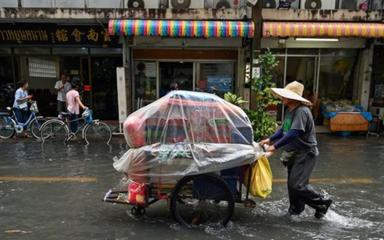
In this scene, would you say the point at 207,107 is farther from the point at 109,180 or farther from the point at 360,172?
the point at 360,172

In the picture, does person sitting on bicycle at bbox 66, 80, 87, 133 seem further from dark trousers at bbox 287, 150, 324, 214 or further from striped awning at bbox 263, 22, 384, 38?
dark trousers at bbox 287, 150, 324, 214

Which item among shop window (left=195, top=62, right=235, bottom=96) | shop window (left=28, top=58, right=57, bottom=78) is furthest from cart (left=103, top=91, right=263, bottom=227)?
shop window (left=28, top=58, right=57, bottom=78)

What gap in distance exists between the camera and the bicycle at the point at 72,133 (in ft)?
36.9

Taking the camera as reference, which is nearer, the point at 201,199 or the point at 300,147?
the point at 201,199

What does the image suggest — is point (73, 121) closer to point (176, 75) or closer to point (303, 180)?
point (176, 75)

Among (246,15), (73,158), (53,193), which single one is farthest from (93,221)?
(246,15)

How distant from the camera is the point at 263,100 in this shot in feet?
34.2

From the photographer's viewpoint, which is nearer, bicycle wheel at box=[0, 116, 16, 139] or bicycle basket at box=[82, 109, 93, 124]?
bicycle basket at box=[82, 109, 93, 124]

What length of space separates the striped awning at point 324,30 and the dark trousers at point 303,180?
7.33m

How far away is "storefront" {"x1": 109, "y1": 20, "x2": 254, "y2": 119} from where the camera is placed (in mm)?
13578

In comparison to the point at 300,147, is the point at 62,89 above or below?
below

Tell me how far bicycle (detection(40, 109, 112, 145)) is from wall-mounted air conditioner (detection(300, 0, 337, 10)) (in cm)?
796

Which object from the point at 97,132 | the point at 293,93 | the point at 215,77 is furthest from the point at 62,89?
the point at 293,93

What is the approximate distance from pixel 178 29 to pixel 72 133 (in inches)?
172
